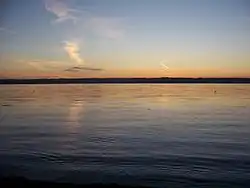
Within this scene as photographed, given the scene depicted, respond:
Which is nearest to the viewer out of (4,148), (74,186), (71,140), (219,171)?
(74,186)

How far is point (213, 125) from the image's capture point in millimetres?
12875

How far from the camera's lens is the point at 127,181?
574 cm

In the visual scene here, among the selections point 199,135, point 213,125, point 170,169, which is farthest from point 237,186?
point 213,125

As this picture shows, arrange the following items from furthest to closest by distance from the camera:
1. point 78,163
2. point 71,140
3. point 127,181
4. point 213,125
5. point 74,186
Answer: point 213,125 → point 71,140 → point 78,163 → point 127,181 → point 74,186

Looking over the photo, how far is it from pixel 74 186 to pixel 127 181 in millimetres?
892

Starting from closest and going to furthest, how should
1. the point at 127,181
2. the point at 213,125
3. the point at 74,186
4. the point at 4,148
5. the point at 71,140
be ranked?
the point at 74,186 → the point at 127,181 → the point at 4,148 → the point at 71,140 → the point at 213,125

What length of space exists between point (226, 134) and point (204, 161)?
382 cm

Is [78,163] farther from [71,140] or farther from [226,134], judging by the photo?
[226,134]

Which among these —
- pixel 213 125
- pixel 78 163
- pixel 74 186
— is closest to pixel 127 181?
pixel 74 186

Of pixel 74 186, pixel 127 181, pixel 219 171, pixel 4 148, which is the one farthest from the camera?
pixel 4 148

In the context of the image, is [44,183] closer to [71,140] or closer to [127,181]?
[127,181]

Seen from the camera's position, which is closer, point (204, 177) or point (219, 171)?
point (204, 177)

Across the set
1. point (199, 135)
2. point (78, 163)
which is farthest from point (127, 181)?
point (199, 135)

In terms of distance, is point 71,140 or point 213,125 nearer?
point 71,140
